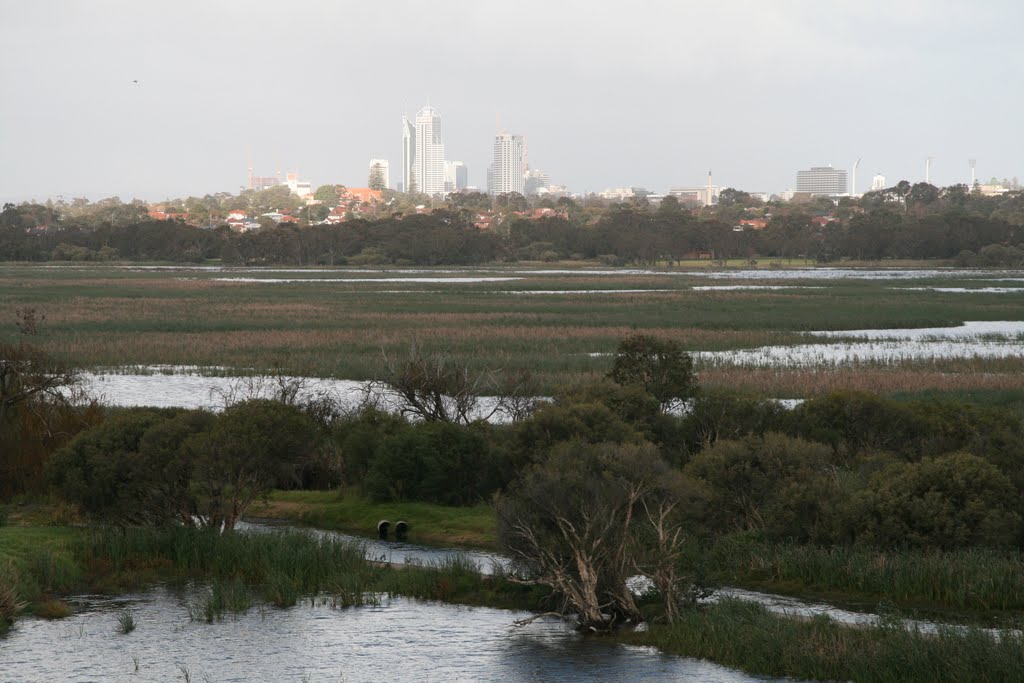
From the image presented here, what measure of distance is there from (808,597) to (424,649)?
5323mm

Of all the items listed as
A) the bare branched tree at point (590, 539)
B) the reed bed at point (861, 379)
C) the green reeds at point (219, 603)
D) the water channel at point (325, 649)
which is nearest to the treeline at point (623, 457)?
the bare branched tree at point (590, 539)

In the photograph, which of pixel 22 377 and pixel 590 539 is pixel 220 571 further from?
pixel 22 377

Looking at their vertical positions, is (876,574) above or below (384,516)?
above

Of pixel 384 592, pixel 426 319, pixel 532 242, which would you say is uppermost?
pixel 384 592

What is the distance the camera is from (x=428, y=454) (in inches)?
952

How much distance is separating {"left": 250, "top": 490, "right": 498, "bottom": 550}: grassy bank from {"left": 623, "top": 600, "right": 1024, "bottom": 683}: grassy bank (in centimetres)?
590

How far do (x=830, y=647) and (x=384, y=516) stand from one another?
34.0ft

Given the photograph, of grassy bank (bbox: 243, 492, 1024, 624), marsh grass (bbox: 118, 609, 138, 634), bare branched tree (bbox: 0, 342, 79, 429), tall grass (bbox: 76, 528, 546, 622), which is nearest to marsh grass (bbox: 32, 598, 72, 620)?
marsh grass (bbox: 118, 609, 138, 634)

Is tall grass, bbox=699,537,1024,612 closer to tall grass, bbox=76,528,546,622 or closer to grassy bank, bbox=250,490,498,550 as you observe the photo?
tall grass, bbox=76,528,546,622

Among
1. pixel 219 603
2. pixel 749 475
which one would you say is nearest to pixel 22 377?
pixel 219 603

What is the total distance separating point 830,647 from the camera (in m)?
14.8

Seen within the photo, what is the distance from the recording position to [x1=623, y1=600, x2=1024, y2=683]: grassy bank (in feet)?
45.2

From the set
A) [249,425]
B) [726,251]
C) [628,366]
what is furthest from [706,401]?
[726,251]

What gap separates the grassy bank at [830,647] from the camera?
13789 mm
